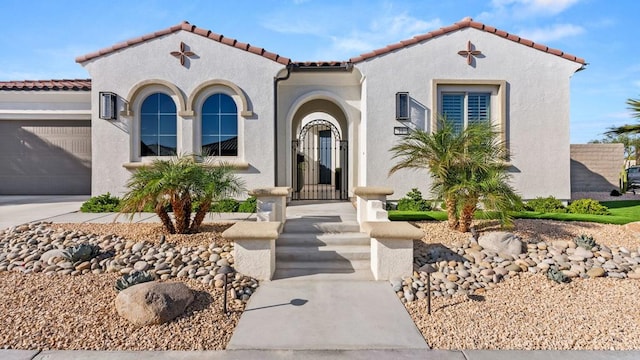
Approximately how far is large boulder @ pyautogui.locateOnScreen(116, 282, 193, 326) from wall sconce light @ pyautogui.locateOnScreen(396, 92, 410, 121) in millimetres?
8018

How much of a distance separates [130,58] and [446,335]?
11.4 metres

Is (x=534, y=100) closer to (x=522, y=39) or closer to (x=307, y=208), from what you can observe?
(x=522, y=39)

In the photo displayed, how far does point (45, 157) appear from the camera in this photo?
13500mm

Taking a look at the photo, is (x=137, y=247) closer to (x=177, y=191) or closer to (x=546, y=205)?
(x=177, y=191)

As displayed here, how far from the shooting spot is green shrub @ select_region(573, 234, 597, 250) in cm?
636

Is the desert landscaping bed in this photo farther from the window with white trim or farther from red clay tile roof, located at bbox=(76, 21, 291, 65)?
red clay tile roof, located at bbox=(76, 21, 291, 65)

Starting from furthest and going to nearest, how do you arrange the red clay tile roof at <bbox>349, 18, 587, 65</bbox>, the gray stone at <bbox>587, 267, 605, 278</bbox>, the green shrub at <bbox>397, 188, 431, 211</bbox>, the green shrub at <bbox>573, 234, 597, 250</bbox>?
the red clay tile roof at <bbox>349, 18, 587, 65</bbox> → the green shrub at <bbox>397, 188, 431, 211</bbox> → the green shrub at <bbox>573, 234, 597, 250</bbox> → the gray stone at <bbox>587, 267, 605, 278</bbox>

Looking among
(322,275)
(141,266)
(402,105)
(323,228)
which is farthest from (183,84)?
(322,275)

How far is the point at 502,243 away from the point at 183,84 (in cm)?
986

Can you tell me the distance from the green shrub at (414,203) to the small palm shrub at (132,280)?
6929 millimetres

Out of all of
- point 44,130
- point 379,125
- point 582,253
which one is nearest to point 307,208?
point 379,125

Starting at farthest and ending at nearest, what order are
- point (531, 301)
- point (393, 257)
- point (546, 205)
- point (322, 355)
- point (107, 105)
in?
point (107, 105)
point (546, 205)
point (393, 257)
point (531, 301)
point (322, 355)

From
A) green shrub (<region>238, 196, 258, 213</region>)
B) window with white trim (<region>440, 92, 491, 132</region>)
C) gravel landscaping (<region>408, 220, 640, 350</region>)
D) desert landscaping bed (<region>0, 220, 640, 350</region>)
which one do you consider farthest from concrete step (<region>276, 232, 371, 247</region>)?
window with white trim (<region>440, 92, 491, 132</region>)

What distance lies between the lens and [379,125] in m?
10.1
